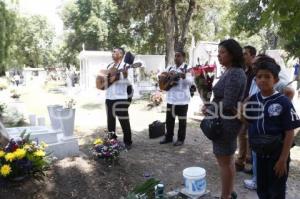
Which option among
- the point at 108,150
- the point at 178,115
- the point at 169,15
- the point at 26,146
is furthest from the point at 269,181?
the point at 169,15

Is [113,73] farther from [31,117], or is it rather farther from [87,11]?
[87,11]

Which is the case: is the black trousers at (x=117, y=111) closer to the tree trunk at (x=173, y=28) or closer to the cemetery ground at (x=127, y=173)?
the cemetery ground at (x=127, y=173)

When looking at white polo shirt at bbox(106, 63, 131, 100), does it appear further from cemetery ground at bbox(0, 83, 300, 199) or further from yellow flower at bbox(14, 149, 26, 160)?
yellow flower at bbox(14, 149, 26, 160)

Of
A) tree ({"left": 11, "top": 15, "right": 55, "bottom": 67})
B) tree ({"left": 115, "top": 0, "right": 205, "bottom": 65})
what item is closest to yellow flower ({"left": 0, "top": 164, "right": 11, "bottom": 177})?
tree ({"left": 115, "top": 0, "right": 205, "bottom": 65})

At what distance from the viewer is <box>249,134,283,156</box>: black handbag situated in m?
3.13

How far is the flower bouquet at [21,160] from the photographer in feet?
14.3

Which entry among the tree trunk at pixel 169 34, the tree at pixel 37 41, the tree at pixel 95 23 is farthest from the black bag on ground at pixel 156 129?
the tree at pixel 37 41

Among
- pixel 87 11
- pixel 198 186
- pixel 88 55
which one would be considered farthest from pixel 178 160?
pixel 87 11

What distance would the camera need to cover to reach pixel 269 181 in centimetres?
328

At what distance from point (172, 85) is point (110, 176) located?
235 cm

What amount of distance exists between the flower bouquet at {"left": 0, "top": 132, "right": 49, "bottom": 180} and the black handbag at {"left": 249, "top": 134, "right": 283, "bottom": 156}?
109 inches

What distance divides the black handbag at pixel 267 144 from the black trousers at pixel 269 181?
0.07 meters

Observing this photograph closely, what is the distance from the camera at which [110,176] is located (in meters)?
5.14

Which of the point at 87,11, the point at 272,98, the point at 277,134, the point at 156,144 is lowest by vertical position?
the point at 156,144
